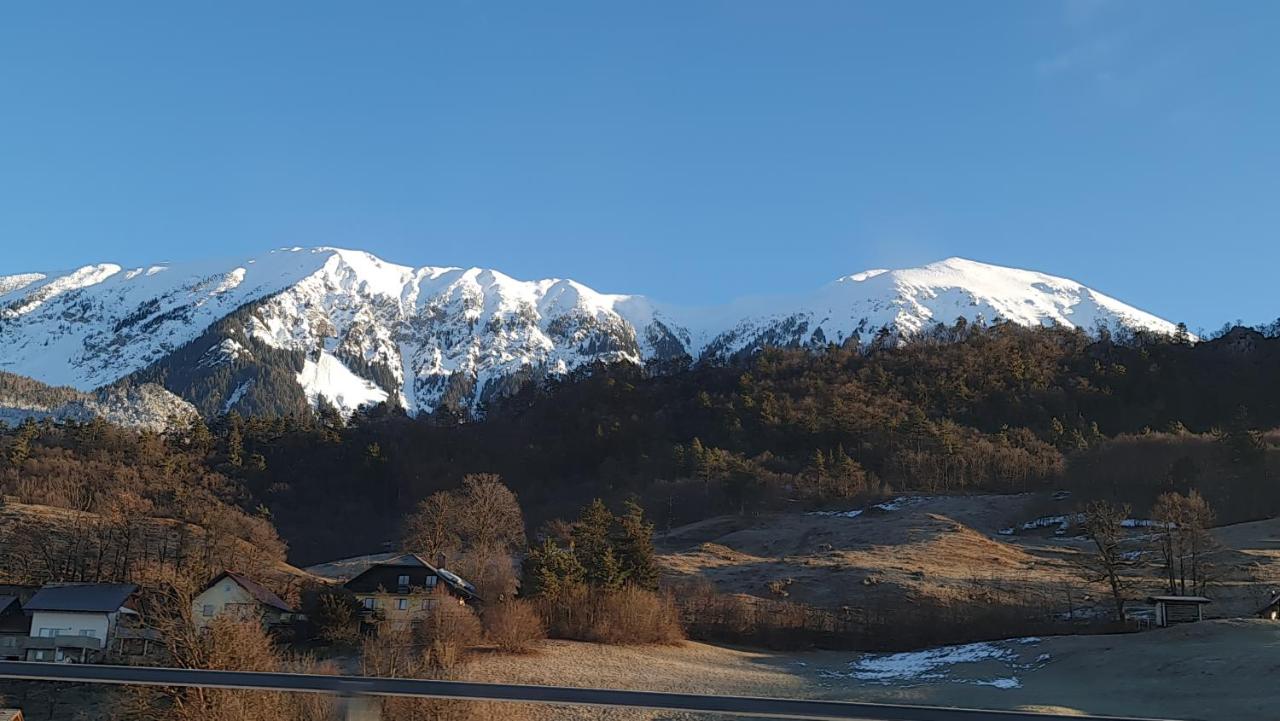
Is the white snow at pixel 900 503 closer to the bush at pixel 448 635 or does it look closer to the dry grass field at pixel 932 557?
the dry grass field at pixel 932 557

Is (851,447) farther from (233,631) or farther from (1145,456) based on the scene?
(233,631)

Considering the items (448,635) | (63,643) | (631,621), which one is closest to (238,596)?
(63,643)

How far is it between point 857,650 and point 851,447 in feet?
194

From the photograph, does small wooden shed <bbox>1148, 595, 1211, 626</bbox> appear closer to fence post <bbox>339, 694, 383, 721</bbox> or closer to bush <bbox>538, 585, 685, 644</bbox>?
bush <bbox>538, 585, 685, 644</bbox>

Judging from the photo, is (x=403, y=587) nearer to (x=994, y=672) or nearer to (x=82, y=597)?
(x=82, y=597)

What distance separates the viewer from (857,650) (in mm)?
45250

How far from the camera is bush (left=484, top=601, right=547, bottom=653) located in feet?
121

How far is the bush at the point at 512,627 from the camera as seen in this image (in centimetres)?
3700

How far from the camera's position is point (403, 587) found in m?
49.6

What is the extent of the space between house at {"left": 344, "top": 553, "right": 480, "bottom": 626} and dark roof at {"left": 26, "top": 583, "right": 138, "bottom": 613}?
34.1ft

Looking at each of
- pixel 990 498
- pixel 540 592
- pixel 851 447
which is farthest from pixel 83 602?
pixel 851 447

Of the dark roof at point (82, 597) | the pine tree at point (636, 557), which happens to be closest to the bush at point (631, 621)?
the pine tree at point (636, 557)

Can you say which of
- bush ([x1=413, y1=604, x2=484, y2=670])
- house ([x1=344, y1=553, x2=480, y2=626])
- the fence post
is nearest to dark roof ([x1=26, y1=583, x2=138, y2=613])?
house ([x1=344, y1=553, x2=480, y2=626])

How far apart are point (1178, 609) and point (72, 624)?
49203 millimetres
